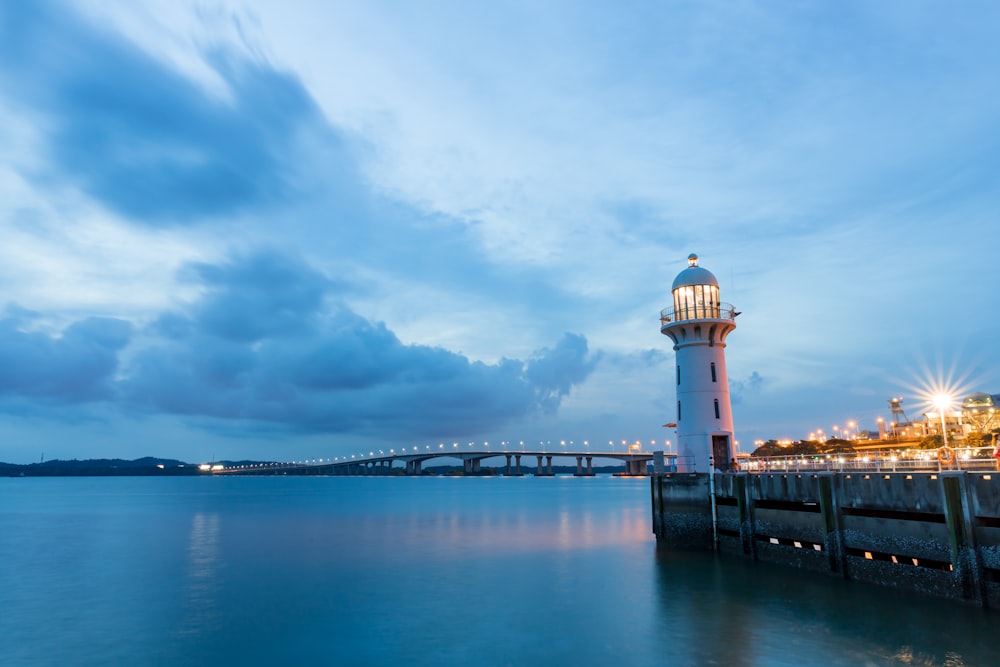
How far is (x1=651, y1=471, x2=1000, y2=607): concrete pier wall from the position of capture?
18.8 meters

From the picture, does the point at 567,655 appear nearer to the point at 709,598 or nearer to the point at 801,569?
the point at 709,598

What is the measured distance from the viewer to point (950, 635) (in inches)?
723

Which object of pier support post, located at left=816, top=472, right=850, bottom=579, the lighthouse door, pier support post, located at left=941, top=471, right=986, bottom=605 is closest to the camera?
pier support post, located at left=941, top=471, right=986, bottom=605

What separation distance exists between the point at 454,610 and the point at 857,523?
53.9 feet

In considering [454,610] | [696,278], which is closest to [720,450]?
[696,278]

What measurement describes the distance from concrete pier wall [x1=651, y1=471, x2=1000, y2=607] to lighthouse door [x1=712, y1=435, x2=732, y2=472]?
2195 millimetres

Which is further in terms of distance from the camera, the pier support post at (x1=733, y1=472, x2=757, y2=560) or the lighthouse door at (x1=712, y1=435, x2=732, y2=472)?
the lighthouse door at (x1=712, y1=435, x2=732, y2=472)

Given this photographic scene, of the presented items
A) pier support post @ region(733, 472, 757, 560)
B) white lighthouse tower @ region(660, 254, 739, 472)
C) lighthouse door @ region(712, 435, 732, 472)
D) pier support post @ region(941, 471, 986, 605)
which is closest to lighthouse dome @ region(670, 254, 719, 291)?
white lighthouse tower @ region(660, 254, 739, 472)

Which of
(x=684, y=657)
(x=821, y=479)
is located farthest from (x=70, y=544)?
(x=821, y=479)

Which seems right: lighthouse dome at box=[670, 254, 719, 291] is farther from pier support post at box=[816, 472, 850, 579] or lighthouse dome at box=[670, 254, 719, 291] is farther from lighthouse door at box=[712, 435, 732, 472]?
pier support post at box=[816, 472, 850, 579]

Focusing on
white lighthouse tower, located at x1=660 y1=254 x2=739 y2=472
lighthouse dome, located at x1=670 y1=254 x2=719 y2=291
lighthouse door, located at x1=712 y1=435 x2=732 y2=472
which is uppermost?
lighthouse dome, located at x1=670 y1=254 x2=719 y2=291

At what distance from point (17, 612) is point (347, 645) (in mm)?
16994

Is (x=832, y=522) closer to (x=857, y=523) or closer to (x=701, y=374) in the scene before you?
(x=857, y=523)

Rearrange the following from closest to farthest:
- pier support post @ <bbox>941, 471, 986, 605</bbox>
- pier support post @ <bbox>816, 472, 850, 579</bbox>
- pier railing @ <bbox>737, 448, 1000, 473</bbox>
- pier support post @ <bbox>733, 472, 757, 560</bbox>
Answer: pier support post @ <bbox>941, 471, 986, 605</bbox>, pier railing @ <bbox>737, 448, 1000, 473</bbox>, pier support post @ <bbox>816, 472, 850, 579</bbox>, pier support post @ <bbox>733, 472, 757, 560</bbox>
